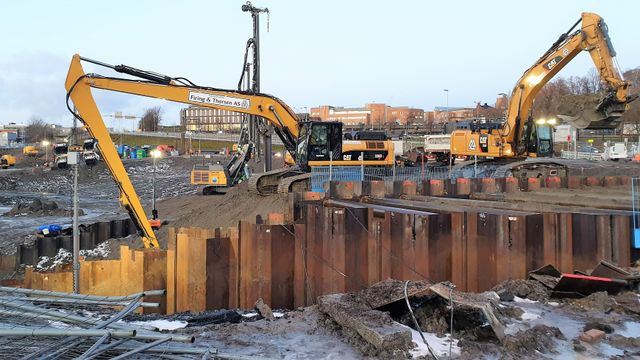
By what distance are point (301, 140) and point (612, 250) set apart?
1211 cm

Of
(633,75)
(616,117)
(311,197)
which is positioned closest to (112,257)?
(311,197)

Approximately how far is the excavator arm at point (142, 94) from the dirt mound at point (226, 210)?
2.65m

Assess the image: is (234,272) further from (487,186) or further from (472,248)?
(487,186)

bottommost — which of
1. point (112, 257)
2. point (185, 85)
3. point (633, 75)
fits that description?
point (112, 257)

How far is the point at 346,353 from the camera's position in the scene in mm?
4664

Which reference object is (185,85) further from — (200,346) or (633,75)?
(633,75)

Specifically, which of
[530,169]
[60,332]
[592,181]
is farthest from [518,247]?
[530,169]

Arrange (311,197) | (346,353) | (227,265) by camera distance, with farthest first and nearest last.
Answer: (311,197) → (227,265) → (346,353)

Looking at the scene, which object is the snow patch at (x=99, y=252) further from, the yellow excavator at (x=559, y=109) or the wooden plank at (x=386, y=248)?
the yellow excavator at (x=559, y=109)

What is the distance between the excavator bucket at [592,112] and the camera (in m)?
16.3

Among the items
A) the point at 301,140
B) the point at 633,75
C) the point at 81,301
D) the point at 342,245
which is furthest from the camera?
the point at 633,75

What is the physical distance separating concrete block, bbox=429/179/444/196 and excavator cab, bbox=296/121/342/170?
5.07m

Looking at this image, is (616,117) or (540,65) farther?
(540,65)

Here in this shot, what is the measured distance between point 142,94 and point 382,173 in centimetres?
851
